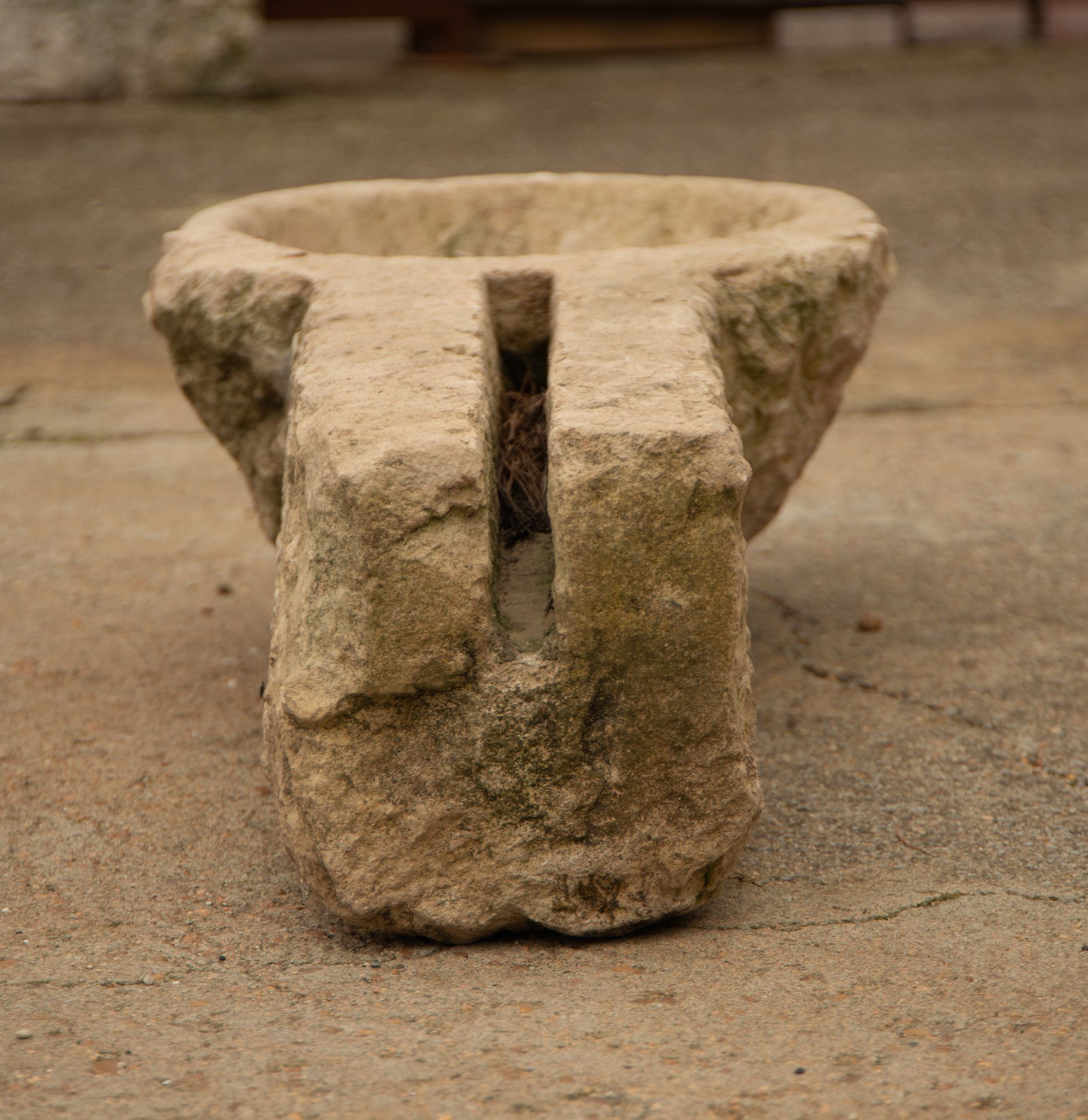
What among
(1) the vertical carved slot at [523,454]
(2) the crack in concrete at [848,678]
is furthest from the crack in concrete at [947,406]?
(1) the vertical carved slot at [523,454]

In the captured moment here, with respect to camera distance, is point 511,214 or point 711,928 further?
point 511,214

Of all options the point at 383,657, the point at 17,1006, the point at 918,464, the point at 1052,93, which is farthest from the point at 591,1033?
the point at 1052,93

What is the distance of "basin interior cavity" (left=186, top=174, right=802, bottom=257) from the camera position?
3.04 meters

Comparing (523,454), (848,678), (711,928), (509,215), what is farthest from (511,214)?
(711,928)

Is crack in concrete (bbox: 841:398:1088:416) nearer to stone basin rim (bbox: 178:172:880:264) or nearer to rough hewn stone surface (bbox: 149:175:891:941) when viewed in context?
stone basin rim (bbox: 178:172:880:264)

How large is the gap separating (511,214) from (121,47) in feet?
15.0

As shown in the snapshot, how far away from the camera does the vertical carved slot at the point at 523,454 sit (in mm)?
1942

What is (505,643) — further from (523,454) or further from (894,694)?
(894,694)

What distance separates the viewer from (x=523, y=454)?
227 cm

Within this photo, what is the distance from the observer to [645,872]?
6.14 ft

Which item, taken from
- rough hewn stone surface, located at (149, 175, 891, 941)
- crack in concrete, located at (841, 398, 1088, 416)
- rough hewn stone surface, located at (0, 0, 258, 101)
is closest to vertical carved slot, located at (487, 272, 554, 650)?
rough hewn stone surface, located at (149, 175, 891, 941)

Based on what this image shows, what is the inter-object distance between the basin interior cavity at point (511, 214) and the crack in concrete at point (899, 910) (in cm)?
153

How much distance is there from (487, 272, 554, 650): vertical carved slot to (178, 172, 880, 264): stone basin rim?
656 millimetres

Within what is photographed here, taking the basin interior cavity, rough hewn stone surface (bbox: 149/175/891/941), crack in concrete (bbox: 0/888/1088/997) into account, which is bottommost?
crack in concrete (bbox: 0/888/1088/997)
